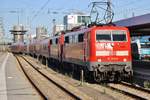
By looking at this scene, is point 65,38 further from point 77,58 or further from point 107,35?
point 107,35

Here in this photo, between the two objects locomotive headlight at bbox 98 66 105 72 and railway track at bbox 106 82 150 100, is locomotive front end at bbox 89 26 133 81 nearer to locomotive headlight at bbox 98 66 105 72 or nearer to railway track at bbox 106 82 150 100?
locomotive headlight at bbox 98 66 105 72

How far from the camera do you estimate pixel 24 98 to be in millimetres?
17562

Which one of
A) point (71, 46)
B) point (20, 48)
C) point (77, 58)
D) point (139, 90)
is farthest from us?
point (20, 48)

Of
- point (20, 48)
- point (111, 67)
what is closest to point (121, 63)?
point (111, 67)

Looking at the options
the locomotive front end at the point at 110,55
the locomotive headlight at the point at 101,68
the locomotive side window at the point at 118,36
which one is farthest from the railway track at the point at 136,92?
the locomotive side window at the point at 118,36

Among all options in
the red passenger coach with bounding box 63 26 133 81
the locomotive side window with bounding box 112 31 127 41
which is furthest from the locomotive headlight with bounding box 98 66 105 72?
the locomotive side window with bounding box 112 31 127 41

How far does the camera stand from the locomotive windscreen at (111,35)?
2357 cm

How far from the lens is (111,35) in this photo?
23.8 meters

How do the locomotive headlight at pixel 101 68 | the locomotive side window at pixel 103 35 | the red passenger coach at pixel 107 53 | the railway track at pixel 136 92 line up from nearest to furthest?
the railway track at pixel 136 92 < the locomotive headlight at pixel 101 68 < the red passenger coach at pixel 107 53 < the locomotive side window at pixel 103 35

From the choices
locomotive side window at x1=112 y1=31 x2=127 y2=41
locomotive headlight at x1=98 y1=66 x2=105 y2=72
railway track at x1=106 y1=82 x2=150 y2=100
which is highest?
locomotive side window at x1=112 y1=31 x2=127 y2=41

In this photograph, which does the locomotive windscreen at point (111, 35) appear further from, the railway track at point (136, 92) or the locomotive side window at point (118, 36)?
the railway track at point (136, 92)

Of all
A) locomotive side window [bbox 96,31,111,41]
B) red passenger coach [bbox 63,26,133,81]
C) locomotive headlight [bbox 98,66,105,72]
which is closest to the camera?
locomotive headlight [bbox 98,66,105,72]

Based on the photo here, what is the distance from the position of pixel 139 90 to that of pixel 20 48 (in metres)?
99.3

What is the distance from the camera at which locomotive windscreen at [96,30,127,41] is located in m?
23.6
